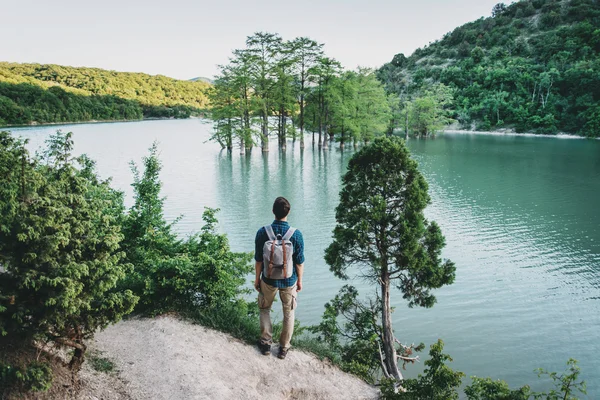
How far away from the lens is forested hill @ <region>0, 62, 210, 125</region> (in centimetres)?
8725

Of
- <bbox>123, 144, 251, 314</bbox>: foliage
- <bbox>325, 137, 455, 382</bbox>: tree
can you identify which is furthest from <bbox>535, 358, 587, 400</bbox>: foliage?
<bbox>123, 144, 251, 314</bbox>: foliage

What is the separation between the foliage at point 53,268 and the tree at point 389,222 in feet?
18.0

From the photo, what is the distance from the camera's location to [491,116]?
3295 inches

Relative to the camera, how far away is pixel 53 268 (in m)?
4.20

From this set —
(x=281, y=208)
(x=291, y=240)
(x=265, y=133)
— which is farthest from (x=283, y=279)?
(x=265, y=133)

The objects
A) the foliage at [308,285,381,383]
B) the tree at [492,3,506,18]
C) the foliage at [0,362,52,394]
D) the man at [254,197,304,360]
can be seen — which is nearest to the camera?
the foliage at [0,362,52,394]

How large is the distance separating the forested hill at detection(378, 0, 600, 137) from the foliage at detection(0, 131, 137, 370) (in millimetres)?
78668

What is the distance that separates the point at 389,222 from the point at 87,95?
12762 cm

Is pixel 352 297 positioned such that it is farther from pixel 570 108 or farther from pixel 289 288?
pixel 570 108

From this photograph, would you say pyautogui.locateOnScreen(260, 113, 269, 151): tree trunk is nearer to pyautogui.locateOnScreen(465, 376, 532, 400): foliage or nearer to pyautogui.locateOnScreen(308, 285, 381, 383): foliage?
pyautogui.locateOnScreen(308, 285, 381, 383): foliage

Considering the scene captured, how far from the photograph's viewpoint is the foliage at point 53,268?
404 cm

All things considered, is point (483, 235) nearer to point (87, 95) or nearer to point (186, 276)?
point (186, 276)

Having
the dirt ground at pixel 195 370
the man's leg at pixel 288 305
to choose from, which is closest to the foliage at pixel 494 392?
the dirt ground at pixel 195 370

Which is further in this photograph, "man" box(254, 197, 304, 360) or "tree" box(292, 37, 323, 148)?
"tree" box(292, 37, 323, 148)
